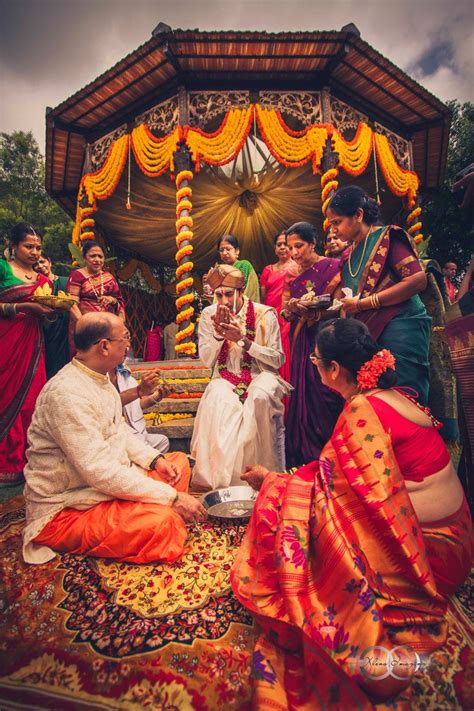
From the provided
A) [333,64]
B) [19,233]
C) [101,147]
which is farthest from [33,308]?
[333,64]

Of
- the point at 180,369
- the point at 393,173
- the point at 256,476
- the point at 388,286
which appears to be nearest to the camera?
the point at 256,476

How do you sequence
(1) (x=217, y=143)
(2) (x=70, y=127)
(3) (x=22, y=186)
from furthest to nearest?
(3) (x=22, y=186) → (2) (x=70, y=127) → (1) (x=217, y=143)

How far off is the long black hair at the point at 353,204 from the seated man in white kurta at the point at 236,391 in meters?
1.06

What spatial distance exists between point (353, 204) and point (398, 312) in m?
0.89

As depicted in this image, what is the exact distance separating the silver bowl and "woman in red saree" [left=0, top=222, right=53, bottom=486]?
7.04 ft

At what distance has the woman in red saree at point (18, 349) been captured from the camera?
137 inches

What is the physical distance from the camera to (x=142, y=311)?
11.9m

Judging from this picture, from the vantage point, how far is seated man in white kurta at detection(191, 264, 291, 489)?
9.34 feet

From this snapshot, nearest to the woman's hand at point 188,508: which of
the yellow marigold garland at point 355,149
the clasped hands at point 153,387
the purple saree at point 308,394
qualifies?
the clasped hands at point 153,387

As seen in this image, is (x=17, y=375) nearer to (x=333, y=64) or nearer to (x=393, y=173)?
(x=333, y=64)

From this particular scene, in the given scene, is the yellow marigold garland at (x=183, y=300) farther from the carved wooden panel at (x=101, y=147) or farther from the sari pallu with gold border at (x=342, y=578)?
the sari pallu with gold border at (x=342, y=578)

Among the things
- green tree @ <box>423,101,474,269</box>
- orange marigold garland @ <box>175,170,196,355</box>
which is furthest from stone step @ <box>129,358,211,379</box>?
green tree @ <box>423,101,474,269</box>

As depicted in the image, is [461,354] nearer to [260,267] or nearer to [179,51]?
[179,51]

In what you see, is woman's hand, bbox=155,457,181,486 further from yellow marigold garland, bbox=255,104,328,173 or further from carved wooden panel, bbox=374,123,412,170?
carved wooden panel, bbox=374,123,412,170
